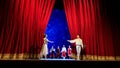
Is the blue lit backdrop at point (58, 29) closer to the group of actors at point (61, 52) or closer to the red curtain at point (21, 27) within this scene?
the group of actors at point (61, 52)

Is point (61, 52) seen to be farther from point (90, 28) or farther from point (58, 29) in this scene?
point (90, 28)

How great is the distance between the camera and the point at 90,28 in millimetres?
7520

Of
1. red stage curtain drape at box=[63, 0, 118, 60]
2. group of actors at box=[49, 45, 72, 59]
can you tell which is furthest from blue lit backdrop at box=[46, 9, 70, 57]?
red stage curtain drape at box=[63, 0, 118, 60]

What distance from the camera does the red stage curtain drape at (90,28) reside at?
24.2ft

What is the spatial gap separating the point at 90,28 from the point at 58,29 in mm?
1041

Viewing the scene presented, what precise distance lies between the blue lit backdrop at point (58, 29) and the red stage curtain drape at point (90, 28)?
1.32ft

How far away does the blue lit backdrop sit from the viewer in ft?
25.1

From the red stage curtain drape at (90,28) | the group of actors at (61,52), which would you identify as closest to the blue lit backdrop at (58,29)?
the group of actors at (61,52)

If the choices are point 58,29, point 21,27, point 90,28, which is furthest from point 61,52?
point 21,27

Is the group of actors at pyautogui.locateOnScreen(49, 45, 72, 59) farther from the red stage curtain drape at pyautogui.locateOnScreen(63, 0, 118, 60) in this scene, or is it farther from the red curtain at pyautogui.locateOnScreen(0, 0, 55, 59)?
the red curtain at pyautogui.locateOnScreen(0, 0, 55, 59)

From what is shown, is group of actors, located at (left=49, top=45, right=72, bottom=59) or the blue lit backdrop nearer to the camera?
group of actors, located at (left=49, top=45, right=72, bottom=59)

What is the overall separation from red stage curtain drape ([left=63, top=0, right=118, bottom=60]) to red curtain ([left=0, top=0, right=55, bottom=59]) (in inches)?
32.4

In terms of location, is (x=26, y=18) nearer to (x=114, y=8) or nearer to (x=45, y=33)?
(x=45, y=33)

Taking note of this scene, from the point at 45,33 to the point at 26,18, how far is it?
0.80 metres
